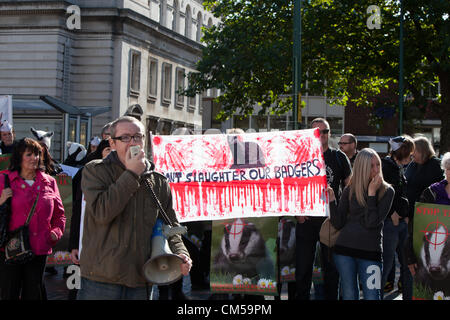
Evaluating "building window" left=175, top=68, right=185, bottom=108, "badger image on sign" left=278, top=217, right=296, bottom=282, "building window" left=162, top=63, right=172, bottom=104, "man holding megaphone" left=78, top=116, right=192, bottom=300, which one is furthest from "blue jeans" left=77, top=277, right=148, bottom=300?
"building window" left=175, top=68, right=185, bottom=108

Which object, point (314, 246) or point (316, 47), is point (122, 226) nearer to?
point (314, 246)

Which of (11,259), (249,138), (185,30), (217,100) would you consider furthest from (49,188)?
(185,30)

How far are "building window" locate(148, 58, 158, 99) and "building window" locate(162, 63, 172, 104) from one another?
94 centimetres

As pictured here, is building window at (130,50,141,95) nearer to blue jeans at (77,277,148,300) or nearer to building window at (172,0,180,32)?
building window at (172,0,180,32)

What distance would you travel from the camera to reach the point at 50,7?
36.4 metres

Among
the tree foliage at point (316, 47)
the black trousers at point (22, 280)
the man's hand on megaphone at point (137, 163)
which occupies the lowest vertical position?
the black trousers at point (22, 280)

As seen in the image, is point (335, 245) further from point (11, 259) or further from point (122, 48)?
point (122, 48)

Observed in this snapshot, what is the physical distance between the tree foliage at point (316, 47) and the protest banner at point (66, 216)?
51.5ft

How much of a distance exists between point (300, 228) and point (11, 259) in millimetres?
2930

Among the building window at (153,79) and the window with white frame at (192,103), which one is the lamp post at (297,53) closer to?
the building window at (153,79)

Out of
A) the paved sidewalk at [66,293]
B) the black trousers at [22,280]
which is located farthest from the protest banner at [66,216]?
the black trousers at [22,280]

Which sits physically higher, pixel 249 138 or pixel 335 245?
pixel 249 138

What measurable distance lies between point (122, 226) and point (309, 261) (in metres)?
3.67

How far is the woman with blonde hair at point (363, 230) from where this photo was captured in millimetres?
6723
